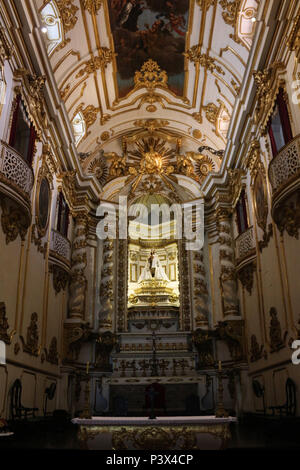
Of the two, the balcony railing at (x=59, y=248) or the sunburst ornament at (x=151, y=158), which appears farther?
the sunburst ornament at (x=151, y=158)

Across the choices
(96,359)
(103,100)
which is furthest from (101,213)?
(96,359)

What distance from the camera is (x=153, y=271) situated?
55.6 feet

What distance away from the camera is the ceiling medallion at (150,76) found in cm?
1488

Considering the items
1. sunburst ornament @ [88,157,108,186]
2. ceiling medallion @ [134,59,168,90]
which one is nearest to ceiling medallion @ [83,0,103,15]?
ceiling medallion @ [134,59,168,90]

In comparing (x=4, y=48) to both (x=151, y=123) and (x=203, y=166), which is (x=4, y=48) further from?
(x=203, y=166)

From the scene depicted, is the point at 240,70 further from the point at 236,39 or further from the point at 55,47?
the point at 55,47

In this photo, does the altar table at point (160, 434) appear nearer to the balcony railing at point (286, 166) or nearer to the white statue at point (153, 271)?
the balcony railing at point (286, 166)

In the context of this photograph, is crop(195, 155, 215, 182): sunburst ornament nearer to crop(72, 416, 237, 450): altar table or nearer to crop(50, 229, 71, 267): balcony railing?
crop(50, 229, 71, 267): balcony railing

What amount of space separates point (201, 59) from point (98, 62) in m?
3.44

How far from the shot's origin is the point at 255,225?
474 inches

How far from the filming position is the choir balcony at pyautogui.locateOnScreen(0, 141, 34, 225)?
26.9 feet

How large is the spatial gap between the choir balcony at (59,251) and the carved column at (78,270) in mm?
1216

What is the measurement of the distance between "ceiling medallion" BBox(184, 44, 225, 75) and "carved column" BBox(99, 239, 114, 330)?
7.36 metres

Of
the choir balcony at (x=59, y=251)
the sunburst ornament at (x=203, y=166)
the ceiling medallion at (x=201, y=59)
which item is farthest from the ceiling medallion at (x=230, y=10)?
the choir balcony at (x=59, y=251)
